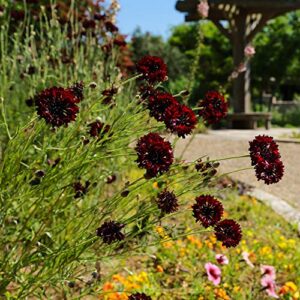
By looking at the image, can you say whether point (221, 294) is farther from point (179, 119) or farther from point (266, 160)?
point (179, 119)

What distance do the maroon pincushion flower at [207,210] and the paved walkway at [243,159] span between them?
3970mm

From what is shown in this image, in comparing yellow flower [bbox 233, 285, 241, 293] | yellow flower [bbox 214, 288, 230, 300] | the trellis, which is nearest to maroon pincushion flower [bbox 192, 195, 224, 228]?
yellow flower [bbox 214, 288, 230, 300]

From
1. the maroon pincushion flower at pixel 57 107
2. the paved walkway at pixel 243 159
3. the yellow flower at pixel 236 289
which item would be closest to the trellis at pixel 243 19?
the paved walkway at pixel 243 159

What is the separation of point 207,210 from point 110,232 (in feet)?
1.13

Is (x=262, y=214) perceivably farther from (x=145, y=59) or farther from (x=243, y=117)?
(x=243, y=117)

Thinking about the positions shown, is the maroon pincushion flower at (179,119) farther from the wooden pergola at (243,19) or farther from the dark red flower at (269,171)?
the wooden pergola at (243,19)

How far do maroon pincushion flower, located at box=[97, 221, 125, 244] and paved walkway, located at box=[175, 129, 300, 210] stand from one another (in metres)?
4.04

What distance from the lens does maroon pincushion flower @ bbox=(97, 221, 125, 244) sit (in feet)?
6.55

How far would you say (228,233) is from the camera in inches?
81.0

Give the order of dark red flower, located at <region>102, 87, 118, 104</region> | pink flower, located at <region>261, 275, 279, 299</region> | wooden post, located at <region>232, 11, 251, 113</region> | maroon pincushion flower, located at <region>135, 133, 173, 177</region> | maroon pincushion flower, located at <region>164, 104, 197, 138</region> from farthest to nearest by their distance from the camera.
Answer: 1. wooden post, located at <region>232, 11, 251, 113</region>
2. pink flower, located at <region>261, 275, 279, 299</region>
3. dark red flower, located at <region>102, 87, 118, 104</region>
4. maroon pincushion flower, located at <region>164, 104, 197, 138</region>
5. maroon pincushion flower, located at <region>135, 133, 173, 177</region>

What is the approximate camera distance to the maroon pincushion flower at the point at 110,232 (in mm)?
1995

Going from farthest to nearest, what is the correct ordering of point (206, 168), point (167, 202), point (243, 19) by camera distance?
point (243, 19)
point (206, 168)
point (167, 202)

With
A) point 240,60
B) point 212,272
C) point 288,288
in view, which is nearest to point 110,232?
point 212,272

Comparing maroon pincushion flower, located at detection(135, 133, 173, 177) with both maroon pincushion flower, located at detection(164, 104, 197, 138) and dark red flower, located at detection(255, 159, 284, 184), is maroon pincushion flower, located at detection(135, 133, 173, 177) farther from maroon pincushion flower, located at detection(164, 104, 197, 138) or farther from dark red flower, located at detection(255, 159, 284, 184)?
dark red flower, located at detection(255, 159, 284, 184)
